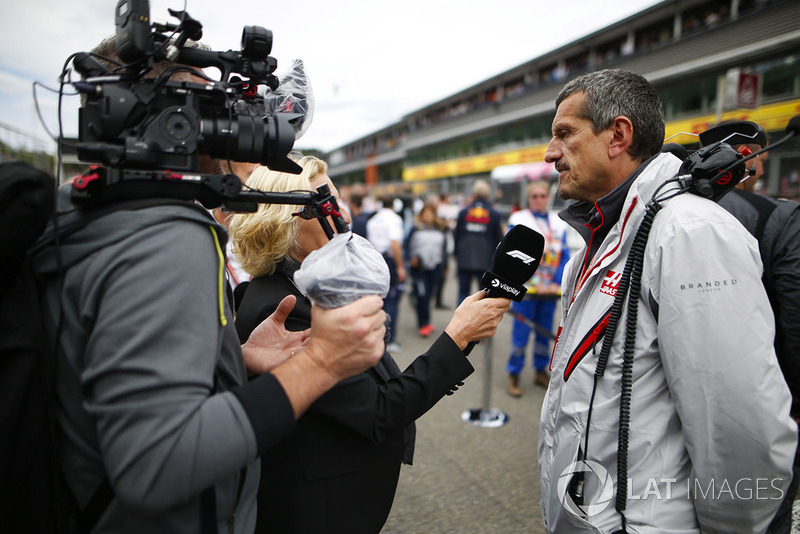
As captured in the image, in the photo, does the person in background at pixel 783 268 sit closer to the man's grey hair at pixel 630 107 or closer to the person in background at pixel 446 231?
the man's grey hair at pixel 630 107

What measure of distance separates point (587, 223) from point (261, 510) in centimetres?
150

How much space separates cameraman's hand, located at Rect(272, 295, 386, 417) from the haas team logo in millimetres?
850

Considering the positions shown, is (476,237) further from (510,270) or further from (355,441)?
(355,441)

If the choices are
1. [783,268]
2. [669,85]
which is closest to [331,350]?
[783,268]

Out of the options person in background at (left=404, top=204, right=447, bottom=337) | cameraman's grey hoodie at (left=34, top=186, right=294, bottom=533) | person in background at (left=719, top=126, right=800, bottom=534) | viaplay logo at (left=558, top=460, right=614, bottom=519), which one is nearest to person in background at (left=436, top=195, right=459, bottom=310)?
person in background at (left=404, top=204, right=447, bottom=337)

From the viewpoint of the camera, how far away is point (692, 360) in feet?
4.21

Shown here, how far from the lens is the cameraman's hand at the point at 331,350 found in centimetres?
102

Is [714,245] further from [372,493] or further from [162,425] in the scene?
[162,425]

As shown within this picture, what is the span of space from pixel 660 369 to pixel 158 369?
1.34 m

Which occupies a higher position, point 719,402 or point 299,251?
point 299,251

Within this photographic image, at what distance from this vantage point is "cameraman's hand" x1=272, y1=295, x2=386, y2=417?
40.3 inches

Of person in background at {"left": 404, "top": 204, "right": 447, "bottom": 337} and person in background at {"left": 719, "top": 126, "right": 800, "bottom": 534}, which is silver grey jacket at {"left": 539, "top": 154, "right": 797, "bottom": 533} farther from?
person in background at {"left": 404, "top": 204, "right": 447, "bottom": 337}

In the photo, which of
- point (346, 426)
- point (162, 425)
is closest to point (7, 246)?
point (162, 425)

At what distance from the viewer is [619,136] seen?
1.72 m
